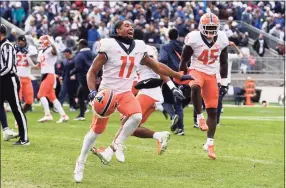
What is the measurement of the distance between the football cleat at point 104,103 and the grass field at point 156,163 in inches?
32.4

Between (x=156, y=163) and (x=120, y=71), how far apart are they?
1.78 meters

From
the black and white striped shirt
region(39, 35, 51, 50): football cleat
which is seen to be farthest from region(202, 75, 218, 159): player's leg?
region(39, 35, 51, 50): football cleat

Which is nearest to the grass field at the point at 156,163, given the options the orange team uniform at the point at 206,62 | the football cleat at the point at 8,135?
the football cleat at the point at 8,135

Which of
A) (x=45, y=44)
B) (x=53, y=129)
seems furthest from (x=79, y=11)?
(x=53, y=129)

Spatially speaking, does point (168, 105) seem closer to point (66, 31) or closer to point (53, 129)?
point (53, 129)

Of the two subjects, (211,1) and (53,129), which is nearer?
(53,129)

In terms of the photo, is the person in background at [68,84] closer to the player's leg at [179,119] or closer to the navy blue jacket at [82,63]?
the navy blue jacket at [82,63]

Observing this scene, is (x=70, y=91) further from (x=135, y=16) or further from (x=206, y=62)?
(x=206, y=62)

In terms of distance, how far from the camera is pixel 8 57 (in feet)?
39.0

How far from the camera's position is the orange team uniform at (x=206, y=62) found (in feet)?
35.3

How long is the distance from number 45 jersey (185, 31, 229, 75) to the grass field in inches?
53.7

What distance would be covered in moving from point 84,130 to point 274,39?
17533 mm

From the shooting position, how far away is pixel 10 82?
11906 mm

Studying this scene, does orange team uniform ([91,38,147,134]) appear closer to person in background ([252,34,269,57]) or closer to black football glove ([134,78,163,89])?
black football glove ([134,78,163,89])
